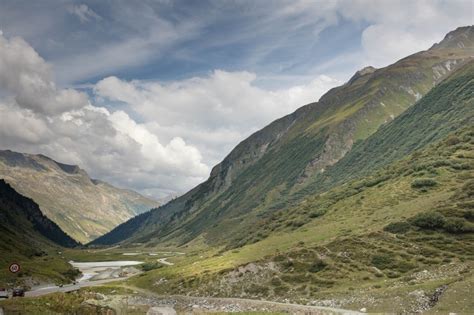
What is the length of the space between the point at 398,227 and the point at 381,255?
1089 cm

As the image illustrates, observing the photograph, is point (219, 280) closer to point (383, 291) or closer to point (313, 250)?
point (313, 250)

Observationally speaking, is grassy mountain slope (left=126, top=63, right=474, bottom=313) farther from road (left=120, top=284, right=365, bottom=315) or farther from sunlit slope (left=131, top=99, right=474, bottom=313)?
road (left=120, top=284, right=365, bottom=315)

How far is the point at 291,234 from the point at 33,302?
89.9 metres

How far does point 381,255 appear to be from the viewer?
75.4 metres

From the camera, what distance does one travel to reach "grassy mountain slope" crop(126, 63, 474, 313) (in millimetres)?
58344

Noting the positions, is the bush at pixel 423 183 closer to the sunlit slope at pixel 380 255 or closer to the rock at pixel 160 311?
the sunlit slope at pixel 380 255

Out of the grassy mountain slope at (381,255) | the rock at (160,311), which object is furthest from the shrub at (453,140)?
the rock at (160,311)

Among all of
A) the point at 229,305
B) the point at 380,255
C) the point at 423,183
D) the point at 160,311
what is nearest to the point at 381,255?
the point at 380,255

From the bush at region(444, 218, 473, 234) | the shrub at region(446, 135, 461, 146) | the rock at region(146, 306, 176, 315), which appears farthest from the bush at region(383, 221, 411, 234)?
the shrub at region(446, 135, 461, 146)

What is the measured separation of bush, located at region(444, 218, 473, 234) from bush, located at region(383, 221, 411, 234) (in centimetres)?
728

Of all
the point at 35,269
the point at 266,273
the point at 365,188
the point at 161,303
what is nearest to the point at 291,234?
the point at 365,188

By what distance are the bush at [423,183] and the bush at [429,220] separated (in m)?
24.6

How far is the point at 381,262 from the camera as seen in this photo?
242ft

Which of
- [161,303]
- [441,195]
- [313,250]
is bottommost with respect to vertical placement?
[161,303]
